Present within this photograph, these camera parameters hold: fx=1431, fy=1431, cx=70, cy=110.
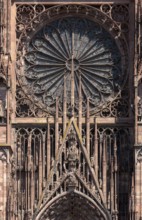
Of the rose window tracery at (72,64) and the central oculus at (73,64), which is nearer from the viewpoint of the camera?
the rose window tracery at (72,64)

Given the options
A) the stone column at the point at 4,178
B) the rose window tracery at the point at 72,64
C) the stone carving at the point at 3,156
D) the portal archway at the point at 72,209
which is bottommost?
the portal archway at the point at 72,209

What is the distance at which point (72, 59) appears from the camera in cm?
5703

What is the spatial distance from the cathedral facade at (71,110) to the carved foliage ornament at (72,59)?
4 centimetres

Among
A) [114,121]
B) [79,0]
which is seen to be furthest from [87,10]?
[114,121]

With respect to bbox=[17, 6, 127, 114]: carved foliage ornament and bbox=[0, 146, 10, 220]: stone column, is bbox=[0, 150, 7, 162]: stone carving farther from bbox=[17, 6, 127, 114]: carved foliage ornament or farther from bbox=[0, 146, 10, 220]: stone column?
bbox=[17, 6, 127, 114]: carved foliage ornament

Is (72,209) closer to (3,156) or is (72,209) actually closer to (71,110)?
(3,156)

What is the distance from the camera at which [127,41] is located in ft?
187

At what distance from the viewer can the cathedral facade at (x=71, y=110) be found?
54812mm

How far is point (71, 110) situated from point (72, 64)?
201 cm

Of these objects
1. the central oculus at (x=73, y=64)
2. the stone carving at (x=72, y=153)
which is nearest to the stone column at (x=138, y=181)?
the stone carving at (x=72, y=153)

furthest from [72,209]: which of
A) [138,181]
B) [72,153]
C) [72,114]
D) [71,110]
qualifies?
[71,110]

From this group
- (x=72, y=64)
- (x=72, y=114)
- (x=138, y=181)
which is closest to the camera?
(x=138, y=181)

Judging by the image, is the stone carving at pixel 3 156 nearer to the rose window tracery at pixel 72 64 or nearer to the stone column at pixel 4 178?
the stone column at pixel 4 178

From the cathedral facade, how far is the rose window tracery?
4 cm
